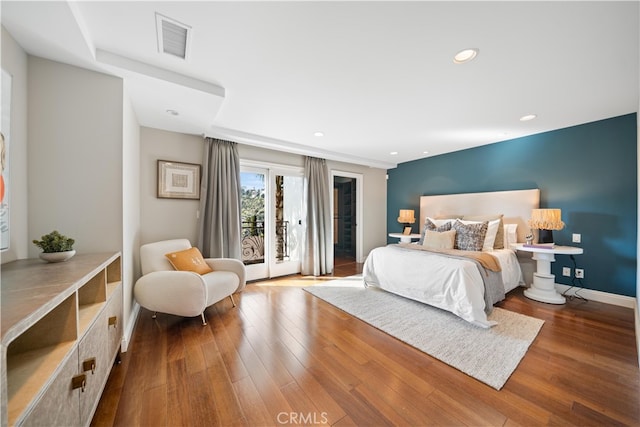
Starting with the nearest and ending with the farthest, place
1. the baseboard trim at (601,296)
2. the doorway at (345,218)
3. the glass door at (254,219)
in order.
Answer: the baseboard trim at (601,296), the glass door at (254,219), the doorway at (345,218)

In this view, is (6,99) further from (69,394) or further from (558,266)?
(558,266)

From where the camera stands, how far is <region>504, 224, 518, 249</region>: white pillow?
11.6ft

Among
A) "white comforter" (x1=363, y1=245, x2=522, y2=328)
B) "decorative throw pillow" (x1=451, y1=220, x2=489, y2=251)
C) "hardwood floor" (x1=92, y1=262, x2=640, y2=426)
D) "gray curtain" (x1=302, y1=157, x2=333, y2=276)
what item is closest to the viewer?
"hardwood floor" (x1=92, y1=262, x2=640, y2=426)

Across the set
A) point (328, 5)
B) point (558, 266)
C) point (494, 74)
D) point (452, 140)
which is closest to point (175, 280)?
point (328, 5)

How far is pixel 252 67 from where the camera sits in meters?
1.88

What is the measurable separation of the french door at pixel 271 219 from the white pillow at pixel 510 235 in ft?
10.6

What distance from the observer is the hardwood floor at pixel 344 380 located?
4.38 feet

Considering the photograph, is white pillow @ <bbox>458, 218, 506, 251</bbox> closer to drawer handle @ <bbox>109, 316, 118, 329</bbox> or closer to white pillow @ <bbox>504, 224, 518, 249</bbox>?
white pillow @ <bbox>504, 224, 518, 249</bbox>

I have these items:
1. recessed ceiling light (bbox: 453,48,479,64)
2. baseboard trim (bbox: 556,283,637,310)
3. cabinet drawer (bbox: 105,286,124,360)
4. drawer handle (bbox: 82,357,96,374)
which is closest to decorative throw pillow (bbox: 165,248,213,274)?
cabinet drawer (bbox: 105,286,124,360)

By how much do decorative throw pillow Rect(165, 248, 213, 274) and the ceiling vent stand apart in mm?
1918

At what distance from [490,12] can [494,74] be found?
0.77 metres

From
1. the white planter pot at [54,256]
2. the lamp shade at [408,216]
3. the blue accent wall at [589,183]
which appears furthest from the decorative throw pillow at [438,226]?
the white planter pot at [54,256]

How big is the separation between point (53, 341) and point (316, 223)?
351 centimetres

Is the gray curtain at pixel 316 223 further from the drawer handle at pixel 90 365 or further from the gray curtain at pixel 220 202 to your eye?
the drawer handle at pixel 90 365
